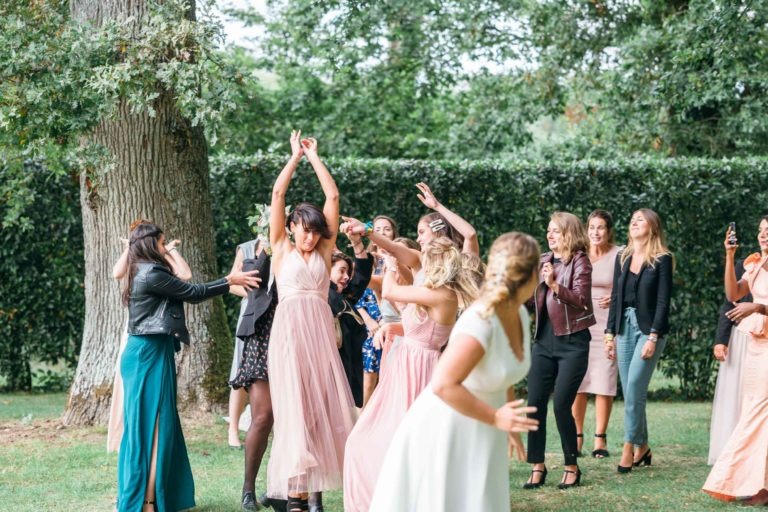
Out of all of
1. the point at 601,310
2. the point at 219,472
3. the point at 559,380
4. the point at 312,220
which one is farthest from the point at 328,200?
the point at 601,310

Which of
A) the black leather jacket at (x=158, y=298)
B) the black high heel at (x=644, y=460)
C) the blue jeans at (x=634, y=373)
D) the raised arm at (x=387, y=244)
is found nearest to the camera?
the black leather jacket at (x=158, y=298)

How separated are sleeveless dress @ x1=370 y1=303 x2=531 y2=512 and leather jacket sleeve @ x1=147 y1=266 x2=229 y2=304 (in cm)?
257

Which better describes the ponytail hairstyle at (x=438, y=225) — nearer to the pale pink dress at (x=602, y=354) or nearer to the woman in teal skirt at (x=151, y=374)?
the woman in teal skirt at (x=151, y=374)

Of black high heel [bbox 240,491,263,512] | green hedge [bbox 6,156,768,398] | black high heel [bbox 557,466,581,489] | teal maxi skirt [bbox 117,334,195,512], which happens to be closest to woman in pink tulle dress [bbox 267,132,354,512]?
black high heel [bbox 240,491,263,512]

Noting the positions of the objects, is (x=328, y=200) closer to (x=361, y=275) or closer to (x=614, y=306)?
(x=361, y=275)

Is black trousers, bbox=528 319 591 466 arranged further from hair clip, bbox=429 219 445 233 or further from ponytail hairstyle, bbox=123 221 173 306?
ponytail hairstyle, bbox=123 221 173 306

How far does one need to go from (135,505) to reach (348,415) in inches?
57.2

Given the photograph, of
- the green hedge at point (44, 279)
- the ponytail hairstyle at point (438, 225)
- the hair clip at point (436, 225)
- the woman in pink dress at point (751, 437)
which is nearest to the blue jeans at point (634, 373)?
the woman in pink dress at point (751, 437)

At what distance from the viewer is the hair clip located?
21.9 feet

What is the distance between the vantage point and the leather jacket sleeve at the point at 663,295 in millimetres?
7555

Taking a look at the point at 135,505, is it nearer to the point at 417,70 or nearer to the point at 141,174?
the point at 141,174

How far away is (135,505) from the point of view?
235 inches

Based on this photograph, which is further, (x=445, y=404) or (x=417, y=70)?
(x=417, y=70)

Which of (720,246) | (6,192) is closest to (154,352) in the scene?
(6,192)
